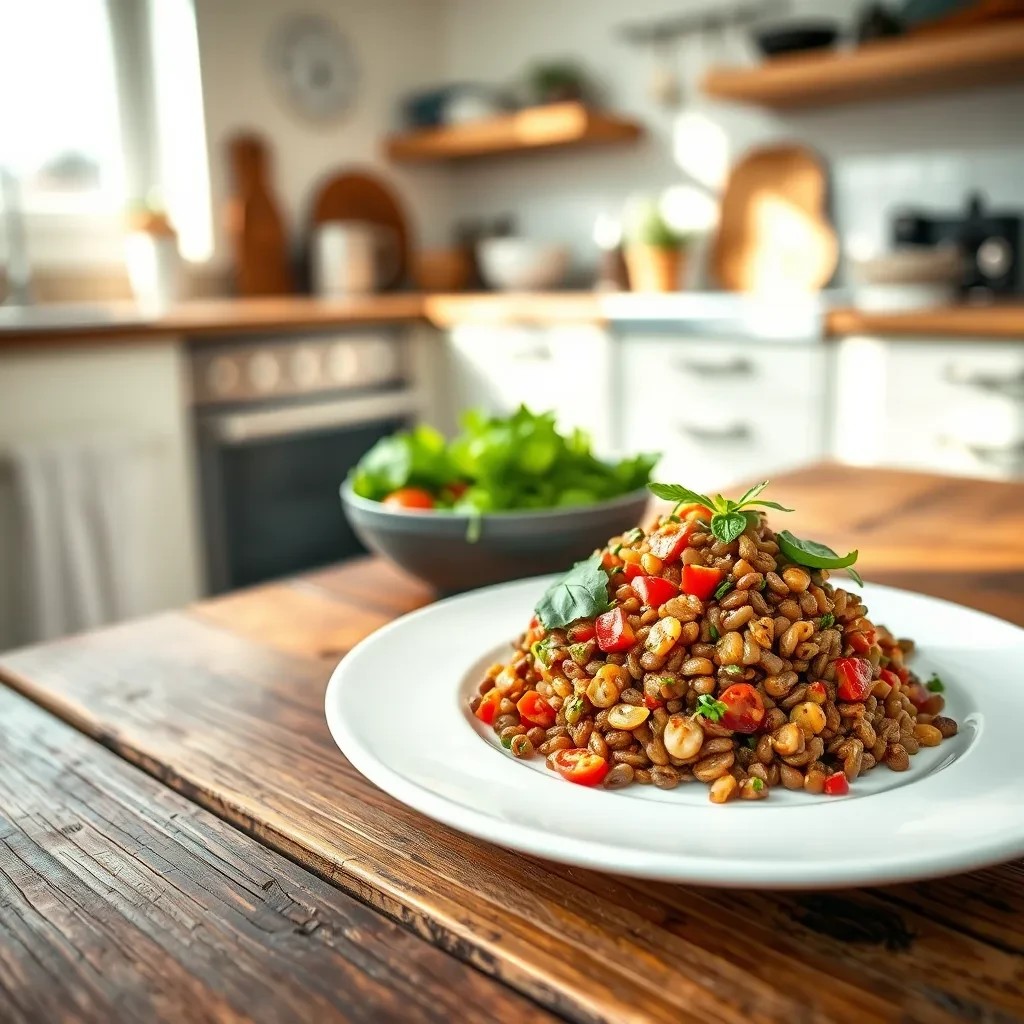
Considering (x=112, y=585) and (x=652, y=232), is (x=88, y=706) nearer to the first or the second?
(x=112, y=585)

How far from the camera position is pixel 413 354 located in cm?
314

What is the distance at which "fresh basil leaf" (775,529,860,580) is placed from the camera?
1.92 ft

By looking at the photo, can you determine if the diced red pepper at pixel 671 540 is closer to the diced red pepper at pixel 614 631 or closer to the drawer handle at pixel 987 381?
the diced red pepper at pixel 614 631

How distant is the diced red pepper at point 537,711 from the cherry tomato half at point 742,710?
4.2 inches

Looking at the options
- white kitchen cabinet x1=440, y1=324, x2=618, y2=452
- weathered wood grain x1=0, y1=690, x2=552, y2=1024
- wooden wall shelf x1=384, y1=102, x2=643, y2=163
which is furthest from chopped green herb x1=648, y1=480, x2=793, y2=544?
wooden wall shelf x1=384, y1=102, x2=643, y2=163

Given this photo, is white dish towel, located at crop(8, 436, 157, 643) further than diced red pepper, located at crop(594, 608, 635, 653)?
Yes

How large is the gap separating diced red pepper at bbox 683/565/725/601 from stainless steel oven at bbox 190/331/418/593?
7.08 ft

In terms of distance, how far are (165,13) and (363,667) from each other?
3335mm

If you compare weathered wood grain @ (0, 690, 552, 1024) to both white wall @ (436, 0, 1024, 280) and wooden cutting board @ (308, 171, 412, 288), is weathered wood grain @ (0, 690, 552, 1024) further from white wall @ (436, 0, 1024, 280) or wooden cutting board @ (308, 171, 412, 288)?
wooden cutting board @ (308, 171, 412, 288)

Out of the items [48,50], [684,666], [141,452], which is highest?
[48,50]

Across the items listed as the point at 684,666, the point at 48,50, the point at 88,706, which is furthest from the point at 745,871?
the point at 48,50

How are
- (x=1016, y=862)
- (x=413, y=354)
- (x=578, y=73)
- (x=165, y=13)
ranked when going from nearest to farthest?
(x=1016, y=862)
(x=413, y=354)
(x=165, y=13)
(x=578, y=73)

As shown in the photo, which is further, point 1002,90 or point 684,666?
point 1002,90

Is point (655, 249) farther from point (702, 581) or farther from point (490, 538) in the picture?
point (702, 581)
